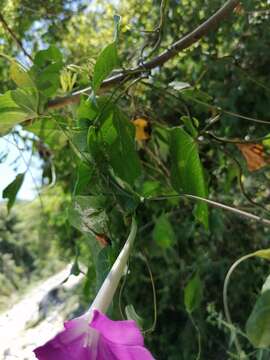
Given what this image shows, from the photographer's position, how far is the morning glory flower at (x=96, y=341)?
287 mm

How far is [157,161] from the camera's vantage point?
812 millimetres

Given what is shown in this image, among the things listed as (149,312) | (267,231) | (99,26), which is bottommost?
(149,312)

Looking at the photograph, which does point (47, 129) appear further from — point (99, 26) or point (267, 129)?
point (99, 26)

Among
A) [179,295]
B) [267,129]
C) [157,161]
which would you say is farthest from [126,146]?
[179,295]

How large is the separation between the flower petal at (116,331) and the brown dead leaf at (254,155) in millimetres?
427

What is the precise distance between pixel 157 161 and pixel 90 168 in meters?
0.38

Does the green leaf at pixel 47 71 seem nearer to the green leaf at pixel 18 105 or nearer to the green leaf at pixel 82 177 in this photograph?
the green leaf at pixel 18 105

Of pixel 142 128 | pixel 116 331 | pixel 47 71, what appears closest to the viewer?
pixel 116 331

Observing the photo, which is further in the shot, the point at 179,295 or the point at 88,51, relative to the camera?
the point at 179,295

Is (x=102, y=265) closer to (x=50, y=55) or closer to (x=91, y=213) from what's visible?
(x=91, y=213)

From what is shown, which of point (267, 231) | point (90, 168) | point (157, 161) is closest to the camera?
point (90, 168)

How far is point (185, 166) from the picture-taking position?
0.50m

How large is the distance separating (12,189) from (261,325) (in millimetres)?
397

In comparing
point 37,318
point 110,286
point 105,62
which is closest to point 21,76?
point 105,62
